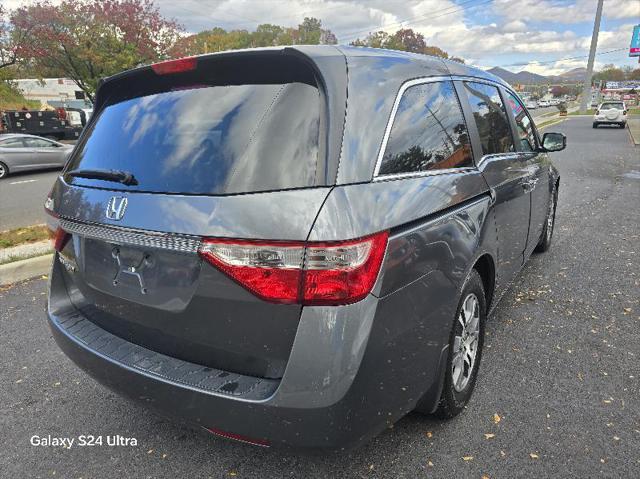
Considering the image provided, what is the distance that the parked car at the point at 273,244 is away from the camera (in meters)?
1.60

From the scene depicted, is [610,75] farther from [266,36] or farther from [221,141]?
[221,141]

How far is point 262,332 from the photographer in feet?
5.42

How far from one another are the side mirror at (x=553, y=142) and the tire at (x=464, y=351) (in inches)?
92.6

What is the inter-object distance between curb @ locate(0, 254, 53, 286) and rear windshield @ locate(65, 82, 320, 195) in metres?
3.20

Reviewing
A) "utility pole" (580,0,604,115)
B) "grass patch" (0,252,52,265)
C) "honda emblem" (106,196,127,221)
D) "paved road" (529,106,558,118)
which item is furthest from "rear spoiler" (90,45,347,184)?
"utility pole" (580,0,604,115)

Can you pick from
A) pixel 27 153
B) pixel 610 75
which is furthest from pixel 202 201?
pixel 610 75

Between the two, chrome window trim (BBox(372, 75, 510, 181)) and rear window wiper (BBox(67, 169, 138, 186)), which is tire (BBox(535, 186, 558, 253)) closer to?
chrome window trim (BBox(372, 75, 510, 181))

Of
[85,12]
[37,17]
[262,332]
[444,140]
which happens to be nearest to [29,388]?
[262,332]

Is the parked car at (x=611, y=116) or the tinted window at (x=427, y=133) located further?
the parked car at (x=611, y=116)

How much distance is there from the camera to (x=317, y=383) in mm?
1585

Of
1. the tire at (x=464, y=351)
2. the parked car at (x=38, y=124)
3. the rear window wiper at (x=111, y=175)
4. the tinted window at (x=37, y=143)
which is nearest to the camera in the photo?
the rear window wiper at (x=111, y=175)

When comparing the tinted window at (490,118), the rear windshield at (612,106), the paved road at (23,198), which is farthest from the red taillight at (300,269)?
the rear windshield at (612,106)

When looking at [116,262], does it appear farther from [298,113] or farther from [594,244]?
[594,244]

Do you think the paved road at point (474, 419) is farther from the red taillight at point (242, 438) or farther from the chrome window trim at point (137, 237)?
the chrome window trim at point (137, 237)
